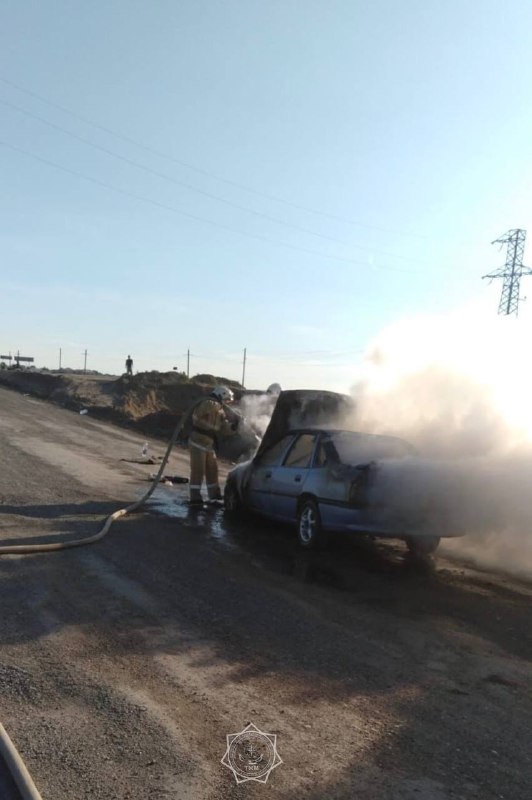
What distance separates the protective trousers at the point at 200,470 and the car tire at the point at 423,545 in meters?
4.03

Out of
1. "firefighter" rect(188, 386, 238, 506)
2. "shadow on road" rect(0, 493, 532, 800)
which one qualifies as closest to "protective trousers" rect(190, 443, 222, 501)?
"firefighter" rect(188, 386, 238, 506)

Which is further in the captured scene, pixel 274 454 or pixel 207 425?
pixel 207 425

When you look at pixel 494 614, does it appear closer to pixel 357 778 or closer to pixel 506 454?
pixel 506 454

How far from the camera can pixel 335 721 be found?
12.5 ft

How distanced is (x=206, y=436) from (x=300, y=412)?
181cm

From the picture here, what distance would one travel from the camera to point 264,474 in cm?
948

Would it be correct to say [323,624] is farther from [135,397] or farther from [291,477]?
[135,397]

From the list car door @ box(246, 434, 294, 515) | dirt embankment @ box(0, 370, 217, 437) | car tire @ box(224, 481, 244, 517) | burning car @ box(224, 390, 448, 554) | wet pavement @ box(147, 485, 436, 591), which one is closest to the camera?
wet pavement @ box(147, 485, 436, 591)

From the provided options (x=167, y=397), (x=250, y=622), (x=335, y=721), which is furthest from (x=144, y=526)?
(x=167, y=397)

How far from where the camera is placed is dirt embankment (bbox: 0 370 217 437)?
27.6 m

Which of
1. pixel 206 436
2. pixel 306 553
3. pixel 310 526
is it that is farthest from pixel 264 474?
pixel 206 436

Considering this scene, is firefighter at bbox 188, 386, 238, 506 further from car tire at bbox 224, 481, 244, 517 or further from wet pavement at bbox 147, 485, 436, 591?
car tire at bbox 224, 481, 244, 517

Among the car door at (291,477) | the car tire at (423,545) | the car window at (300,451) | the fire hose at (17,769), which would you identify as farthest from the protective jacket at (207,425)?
the fire hose at (17,769)

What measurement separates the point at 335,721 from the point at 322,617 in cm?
184
